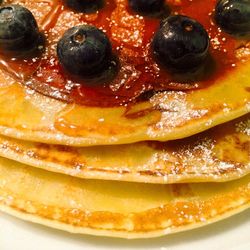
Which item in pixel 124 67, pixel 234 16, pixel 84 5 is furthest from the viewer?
pixel 84 5

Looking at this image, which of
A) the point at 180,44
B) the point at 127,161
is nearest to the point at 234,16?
the point at 180,44

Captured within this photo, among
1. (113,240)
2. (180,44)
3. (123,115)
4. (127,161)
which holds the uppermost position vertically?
(180,44)

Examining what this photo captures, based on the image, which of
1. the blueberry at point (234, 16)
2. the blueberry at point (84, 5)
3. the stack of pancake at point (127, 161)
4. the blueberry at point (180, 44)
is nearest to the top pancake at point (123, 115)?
the stack of pancake at point (127, 161)

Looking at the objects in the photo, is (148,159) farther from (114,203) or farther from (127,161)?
(114,203)

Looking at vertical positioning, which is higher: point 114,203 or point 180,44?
point 180,44

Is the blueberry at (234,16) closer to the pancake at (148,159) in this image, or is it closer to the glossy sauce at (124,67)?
the glossy sauce at (124,67)

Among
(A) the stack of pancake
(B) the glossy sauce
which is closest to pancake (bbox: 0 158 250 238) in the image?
(A) the stack of pancake

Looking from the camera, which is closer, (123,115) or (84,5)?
(123,115)
